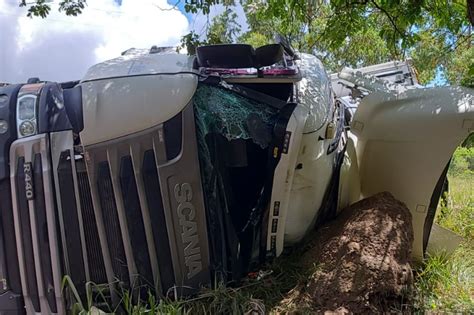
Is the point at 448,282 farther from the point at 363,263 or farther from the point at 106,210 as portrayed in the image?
the point at 106,210

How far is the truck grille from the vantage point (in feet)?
8.32

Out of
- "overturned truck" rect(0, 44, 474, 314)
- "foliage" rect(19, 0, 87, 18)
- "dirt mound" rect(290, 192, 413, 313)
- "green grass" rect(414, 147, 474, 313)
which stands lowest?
"green grass" rect(414, 147, 474, 313)

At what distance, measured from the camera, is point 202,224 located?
2721 millimetres

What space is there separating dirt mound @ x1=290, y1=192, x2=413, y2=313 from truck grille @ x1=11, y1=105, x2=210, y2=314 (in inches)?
30.4

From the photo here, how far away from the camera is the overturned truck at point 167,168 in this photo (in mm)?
2557

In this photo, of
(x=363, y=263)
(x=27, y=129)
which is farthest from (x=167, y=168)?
(x=363, y=263)

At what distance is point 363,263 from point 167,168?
120cm

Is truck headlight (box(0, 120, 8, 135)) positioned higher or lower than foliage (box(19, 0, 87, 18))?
lower

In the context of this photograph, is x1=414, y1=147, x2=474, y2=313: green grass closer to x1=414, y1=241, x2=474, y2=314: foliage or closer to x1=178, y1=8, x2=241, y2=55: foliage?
x1=414, y1=241, x2=474, y2=314: foliage

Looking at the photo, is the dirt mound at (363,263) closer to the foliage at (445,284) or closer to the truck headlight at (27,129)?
the foliage at (445,284)

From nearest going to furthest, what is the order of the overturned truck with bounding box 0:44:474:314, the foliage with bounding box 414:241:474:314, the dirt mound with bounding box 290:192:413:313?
the dirt mound with bounding box 290:192:413:313 → the overturned truck with bounding box 0:44:474:314 → the foliage with bounding box 414:241:474:314

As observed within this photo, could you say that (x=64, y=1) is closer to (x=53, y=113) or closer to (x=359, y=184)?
(x=53, y=113)

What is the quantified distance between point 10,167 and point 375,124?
2446 mm

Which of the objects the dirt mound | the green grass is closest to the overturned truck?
the dirt mound
